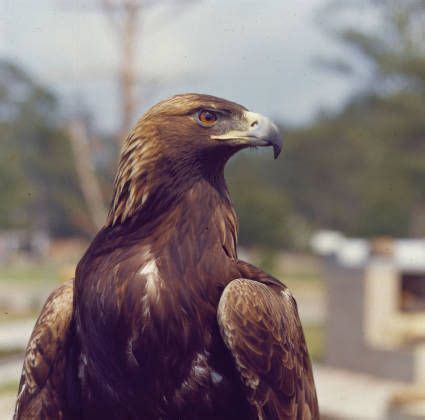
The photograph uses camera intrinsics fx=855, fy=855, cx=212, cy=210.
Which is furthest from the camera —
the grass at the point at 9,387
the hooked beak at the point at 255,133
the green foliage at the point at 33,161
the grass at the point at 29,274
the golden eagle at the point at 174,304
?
the grass at the point at 29,274

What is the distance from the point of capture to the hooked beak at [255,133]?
291cm

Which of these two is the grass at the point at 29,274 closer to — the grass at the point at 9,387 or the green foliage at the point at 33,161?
the green foliage at the point at 33,161

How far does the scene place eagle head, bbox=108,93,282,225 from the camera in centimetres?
294

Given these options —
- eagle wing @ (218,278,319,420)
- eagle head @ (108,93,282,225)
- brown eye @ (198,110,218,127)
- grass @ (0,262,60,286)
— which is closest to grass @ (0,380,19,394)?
eagle wing @ (218,278,319,420)

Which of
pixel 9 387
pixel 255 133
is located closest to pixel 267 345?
pixel 255 133

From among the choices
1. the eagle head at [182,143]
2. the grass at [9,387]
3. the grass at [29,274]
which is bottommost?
the grass at [29,274]

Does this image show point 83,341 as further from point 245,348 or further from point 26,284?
point 26,284

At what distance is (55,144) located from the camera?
141 feet

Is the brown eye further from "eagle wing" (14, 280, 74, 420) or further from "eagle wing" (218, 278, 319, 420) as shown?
"eagle wing" (14, 280, 74, 420)

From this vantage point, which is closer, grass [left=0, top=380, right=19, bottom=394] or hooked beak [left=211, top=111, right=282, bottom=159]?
hooked beak [left=211, top=111, right=282, bottom=159]

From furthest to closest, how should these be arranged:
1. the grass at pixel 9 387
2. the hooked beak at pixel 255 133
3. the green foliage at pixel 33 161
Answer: the green foliage at pixel 33 161 < the grass at pixel 9 387 < the hooked beak at pixel 255 133

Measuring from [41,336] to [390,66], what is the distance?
33.1 m

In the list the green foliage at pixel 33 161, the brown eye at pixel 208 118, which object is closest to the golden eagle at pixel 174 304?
the brown eye at pixel 208 118

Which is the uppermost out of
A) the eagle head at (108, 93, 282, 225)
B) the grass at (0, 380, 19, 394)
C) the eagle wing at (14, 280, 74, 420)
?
the eagle head at (108, 93, 282, 225)
